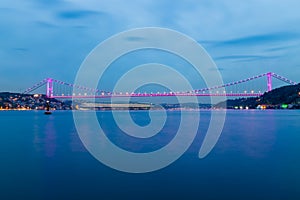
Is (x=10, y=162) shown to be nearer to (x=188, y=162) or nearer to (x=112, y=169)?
(x=112, y=169)

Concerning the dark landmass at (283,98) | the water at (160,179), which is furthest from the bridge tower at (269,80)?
the water at (160,179)

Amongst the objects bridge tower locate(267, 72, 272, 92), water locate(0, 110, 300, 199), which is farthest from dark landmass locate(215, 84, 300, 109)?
water locate(0, 110, 300, 199)

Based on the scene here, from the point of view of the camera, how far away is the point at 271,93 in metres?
79.8

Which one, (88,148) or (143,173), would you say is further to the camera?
(88,148)

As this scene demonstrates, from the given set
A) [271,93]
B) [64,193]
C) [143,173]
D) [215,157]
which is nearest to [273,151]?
[215,157]

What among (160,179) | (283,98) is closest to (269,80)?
(283,98)

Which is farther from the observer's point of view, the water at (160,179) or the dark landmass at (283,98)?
the dark landmass at (283,98)

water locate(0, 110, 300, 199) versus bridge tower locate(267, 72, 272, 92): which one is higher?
bridge tower locate(267, 72, 272, 92)

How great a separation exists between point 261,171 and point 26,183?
5600 mm

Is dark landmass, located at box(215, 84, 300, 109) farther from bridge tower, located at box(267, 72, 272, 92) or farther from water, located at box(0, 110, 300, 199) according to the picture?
water, located at box(0, 110, 300, 199)

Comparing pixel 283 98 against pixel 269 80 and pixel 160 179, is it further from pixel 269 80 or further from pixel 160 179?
pixel 160 179

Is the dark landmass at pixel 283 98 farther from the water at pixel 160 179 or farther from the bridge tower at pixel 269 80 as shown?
the water at pixel 160 179

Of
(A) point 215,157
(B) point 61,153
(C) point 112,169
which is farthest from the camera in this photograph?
(B) point 61,153

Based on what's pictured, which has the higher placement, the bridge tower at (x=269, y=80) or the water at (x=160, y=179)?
the bridge tower at (x=269, y=80)
